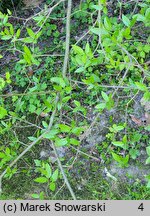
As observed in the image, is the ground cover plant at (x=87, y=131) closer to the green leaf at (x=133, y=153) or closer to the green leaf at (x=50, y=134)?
the green leaf at (x=133, y=153)

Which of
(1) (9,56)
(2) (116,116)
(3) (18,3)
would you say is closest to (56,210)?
(2) (116,116)

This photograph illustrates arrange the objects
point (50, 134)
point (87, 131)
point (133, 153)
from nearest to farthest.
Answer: point (50, 134) < point (87, 131) < point (133, 153)

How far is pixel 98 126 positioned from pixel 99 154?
279 mm

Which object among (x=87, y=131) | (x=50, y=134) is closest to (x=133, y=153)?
(x=87, y=131)

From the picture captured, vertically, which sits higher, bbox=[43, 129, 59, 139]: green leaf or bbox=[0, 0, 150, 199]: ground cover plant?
bbox=[43, 129, 59, 139]: green leaf

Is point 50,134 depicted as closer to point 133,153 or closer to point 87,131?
point 87,131

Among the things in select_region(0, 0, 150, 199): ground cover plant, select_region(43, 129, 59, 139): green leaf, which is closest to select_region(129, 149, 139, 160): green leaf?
select_region(0, 0, 150, 199): ground cover plant

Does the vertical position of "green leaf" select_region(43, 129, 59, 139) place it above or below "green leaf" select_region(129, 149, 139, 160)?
above

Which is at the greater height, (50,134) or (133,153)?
(50,134)

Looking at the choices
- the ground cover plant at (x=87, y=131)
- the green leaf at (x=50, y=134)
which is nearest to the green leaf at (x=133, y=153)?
the ground cover plant at (x=87, y=131)

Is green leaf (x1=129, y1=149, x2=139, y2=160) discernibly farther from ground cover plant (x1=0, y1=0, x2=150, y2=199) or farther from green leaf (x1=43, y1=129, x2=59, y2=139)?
green leaf (x1=43, y1=129, x2=59, y2=139)

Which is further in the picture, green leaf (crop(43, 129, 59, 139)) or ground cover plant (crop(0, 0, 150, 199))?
ground cover plant (crop(0, 0, 150, 199))

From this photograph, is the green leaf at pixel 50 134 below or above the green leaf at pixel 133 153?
above

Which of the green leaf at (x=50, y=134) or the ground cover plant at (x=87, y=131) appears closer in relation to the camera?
the green leaf at (x=50, y=134)
